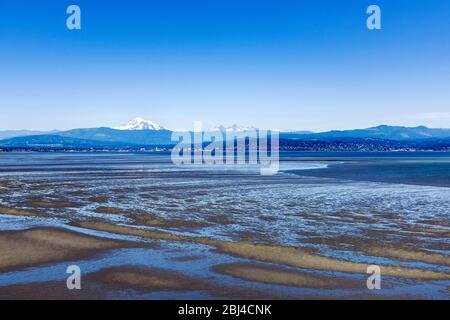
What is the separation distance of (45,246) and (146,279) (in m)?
6.36

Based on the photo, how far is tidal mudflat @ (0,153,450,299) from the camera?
482 inches

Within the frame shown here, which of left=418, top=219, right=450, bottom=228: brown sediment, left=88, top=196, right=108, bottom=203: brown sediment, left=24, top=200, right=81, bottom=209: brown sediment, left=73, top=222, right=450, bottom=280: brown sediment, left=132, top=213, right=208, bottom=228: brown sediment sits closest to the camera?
left=73, top=222, right=450, bottom=280: brown sediment

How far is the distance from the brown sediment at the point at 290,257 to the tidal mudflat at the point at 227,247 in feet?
0.12

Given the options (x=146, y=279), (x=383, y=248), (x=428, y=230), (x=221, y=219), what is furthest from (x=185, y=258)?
(x=428, y=230)

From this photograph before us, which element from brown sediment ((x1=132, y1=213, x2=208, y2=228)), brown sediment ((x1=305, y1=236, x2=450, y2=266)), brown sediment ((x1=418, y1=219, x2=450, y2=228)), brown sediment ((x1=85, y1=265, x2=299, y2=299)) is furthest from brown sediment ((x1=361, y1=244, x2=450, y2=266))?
brown sediment ((x1=132, y1=213, x2=208, y2=228))

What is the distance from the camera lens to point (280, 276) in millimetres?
13375

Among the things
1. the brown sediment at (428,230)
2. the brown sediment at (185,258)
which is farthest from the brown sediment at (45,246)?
the brown sediment at (428,230)

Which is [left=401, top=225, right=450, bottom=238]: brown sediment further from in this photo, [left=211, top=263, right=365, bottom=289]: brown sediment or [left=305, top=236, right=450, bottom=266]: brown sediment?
[left=211, top=263, right=365, bottom=289]: brown sediment

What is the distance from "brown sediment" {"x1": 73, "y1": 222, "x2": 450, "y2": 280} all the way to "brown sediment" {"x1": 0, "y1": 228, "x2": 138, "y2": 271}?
6.65ft

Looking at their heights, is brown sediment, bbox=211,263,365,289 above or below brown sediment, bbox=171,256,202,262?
below

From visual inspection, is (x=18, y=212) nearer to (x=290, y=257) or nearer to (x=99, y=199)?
(x=99, y=199)
